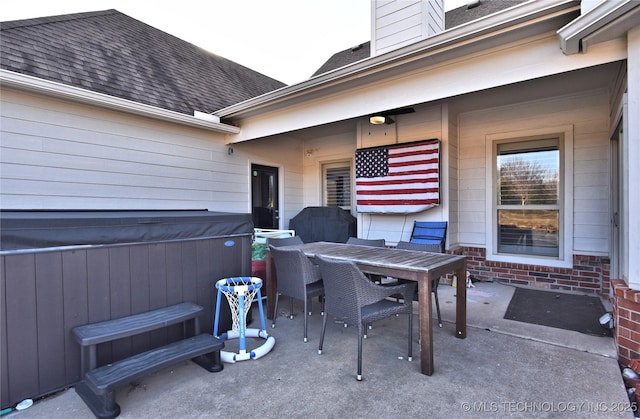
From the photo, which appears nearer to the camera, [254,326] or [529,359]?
[529,359]

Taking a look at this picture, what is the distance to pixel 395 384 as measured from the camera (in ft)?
7.34

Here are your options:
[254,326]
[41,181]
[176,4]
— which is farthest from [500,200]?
[176,4]

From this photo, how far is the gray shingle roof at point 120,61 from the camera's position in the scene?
3750mm

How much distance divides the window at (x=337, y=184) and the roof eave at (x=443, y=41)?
8.82 feet

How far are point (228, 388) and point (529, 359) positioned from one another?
2336 mm

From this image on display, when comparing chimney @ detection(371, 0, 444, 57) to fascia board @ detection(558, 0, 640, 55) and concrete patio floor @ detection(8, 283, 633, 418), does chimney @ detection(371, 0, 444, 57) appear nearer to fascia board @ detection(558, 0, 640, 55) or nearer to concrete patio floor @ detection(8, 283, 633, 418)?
fascia board @ detection(558, 0, 640, 55)

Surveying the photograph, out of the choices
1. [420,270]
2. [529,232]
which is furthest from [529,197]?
[420,270]

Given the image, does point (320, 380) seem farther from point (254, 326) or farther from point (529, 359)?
point (529, 359)

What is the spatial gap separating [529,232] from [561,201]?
624mm

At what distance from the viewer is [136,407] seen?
2000 mm

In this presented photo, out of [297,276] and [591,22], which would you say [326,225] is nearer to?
[297,276]

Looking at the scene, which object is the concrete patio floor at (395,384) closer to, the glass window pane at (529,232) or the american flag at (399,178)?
the glass window pane at (529,232)

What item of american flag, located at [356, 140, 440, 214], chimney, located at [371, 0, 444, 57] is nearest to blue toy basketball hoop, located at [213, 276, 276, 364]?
american flag, located at [356, 140, 440, 214]

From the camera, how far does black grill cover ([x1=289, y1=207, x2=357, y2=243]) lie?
6180 millimetres
